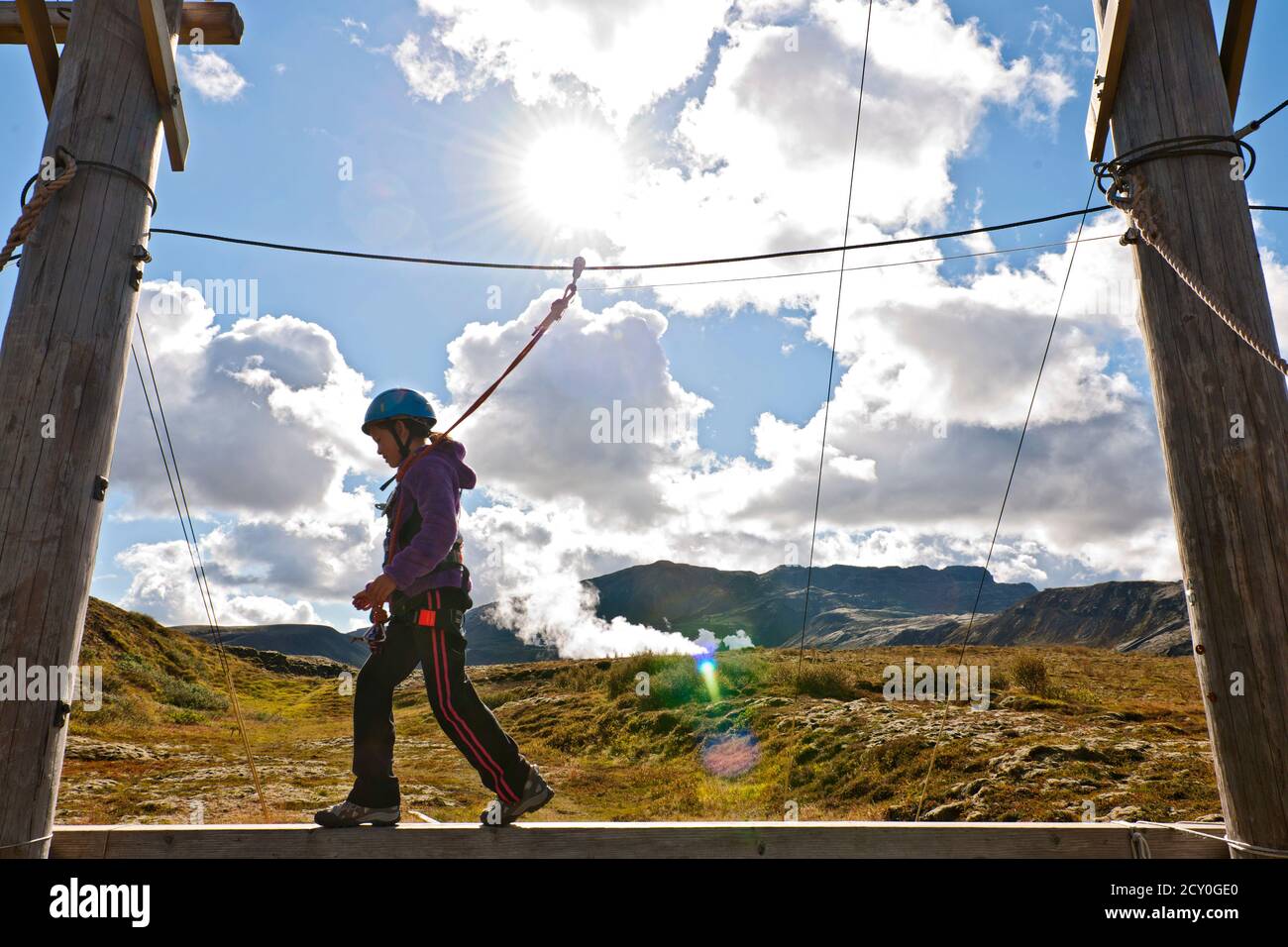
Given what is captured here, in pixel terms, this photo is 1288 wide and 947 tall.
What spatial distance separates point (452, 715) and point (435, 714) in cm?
9

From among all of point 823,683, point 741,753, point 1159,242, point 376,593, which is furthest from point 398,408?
point 823,683

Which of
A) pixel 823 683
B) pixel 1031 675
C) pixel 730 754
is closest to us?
pixel 730 754

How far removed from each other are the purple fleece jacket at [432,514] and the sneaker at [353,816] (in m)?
1.10

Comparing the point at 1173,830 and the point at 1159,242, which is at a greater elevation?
the point at 1159,242

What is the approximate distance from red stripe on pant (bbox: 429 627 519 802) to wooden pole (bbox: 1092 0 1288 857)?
3.33m

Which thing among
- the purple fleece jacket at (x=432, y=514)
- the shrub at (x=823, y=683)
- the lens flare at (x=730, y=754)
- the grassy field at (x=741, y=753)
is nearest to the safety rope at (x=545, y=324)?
the purple fleece jacket at (x=432, y=514)

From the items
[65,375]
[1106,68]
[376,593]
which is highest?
[1106,68]

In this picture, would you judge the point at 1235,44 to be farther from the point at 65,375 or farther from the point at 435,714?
the point at 65,375

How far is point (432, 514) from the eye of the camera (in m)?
3.96

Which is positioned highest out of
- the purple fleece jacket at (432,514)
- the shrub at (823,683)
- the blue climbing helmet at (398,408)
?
the blue climbing helmet at (398,408)

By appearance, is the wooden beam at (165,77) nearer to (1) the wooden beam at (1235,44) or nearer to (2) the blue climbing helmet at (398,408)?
(2) the blue climbing helmet at (398,408)

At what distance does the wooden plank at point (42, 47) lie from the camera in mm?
4035
